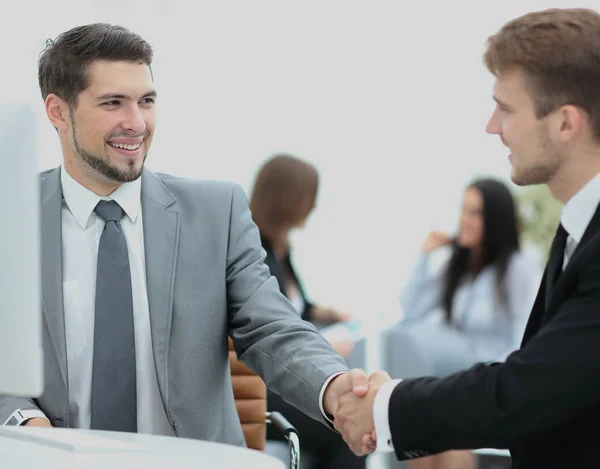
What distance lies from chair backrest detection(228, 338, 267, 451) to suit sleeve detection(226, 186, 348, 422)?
0.14 metres

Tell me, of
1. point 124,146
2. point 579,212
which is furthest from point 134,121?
point 579,212

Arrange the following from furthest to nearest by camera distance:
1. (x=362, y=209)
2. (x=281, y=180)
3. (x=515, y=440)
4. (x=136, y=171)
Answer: (x=362, y=209) → (x=281, y=180) → (x=136, y=171) → (x=515, y=440)

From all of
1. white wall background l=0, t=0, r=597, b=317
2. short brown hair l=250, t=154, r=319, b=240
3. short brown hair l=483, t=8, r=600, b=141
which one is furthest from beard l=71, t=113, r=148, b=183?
white wall background l=0, t=0, r=597, b=317

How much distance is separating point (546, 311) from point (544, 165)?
0.26 meters

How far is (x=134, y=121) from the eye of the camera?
213 centimetres

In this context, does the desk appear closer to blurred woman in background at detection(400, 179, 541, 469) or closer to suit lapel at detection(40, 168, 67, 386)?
suit lapel at detection(40, 168, 67, 386)

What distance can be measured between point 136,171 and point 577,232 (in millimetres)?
1025

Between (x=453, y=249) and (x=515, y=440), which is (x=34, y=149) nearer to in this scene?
(x=515, y=440)

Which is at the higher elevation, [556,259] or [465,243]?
[556,259]

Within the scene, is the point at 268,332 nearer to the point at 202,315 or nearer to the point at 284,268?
the point at 202,315

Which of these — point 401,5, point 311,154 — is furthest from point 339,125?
point 401,5

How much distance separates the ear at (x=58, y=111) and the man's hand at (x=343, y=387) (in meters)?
0.90

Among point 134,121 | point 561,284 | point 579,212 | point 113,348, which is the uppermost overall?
point 134,121

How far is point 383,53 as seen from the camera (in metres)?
5.96
